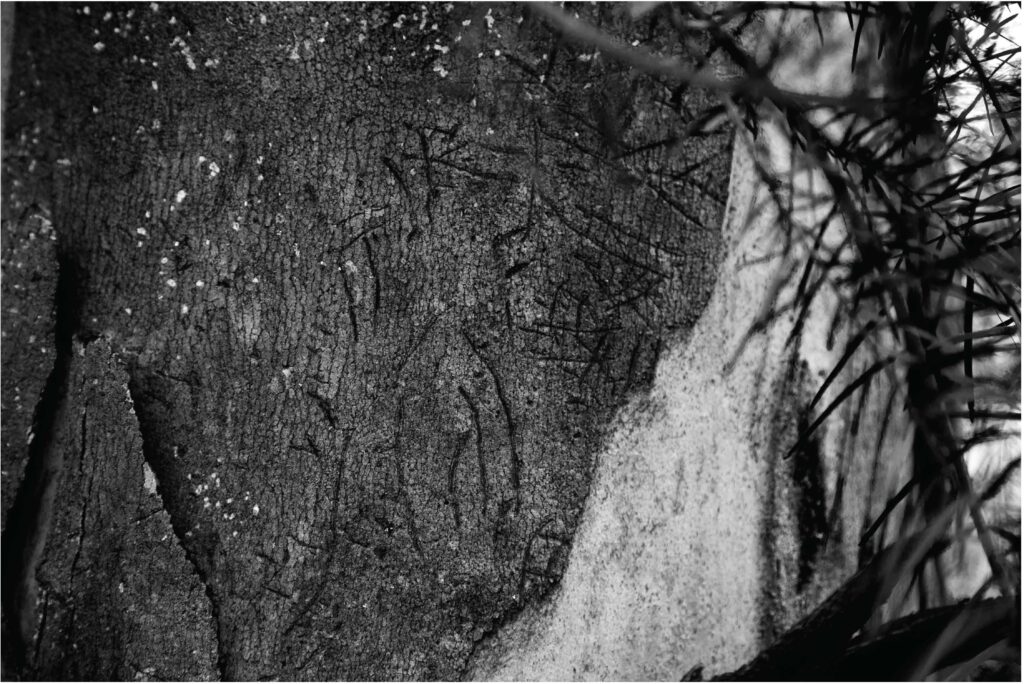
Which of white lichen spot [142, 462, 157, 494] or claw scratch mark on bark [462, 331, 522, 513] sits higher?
claw scratch mark on bark [462, 331, 522, 513]

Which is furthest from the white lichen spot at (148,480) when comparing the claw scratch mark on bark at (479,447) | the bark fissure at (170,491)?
the claw scratch mark on bark at (479,447)

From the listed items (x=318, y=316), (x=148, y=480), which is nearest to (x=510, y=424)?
(x=318, y=316)

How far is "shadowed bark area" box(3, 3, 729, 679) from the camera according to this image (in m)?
0.60

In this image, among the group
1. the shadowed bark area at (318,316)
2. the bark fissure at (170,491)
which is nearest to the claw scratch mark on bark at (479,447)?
the shadowed bark area at (318,316)

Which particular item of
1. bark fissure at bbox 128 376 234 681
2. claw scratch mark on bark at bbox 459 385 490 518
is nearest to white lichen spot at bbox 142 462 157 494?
bark fissure at bbox 128 376 234 681

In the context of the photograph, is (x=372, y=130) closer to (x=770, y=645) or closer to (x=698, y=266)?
(x=698, y=266)

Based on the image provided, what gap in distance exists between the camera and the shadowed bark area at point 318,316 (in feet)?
1.97

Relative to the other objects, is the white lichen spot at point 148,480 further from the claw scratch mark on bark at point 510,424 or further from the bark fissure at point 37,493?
the claw scratch mark on bark at point 510,424

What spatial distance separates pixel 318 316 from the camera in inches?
24.8

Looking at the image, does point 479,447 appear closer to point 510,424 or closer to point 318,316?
point 510,424

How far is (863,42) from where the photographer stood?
0.83 m

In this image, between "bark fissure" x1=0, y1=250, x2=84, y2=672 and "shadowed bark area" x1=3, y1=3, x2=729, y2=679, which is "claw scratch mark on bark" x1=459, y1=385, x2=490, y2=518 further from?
"bark fissure" x1=0, y1=250, x2=84, y2=672

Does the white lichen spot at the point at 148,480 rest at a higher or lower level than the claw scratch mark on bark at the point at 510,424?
lower

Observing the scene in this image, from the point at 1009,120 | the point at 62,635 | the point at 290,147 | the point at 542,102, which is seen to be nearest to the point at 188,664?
the point at 62,635
